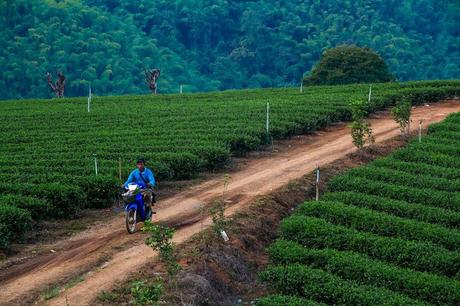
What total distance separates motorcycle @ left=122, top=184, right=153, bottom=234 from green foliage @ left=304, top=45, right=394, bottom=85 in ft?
142

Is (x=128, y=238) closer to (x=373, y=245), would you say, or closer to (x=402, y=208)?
(x=373, y=245)

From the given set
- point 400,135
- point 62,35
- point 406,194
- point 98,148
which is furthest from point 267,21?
point 406,194

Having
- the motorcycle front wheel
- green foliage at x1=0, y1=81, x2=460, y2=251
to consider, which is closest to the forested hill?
green foliage at x1=0, y1=81, x2=460, y2=251

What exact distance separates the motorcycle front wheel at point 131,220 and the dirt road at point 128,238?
0.70 ft

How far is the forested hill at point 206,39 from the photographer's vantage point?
7131 centimetres

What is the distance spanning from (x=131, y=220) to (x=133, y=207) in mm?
320

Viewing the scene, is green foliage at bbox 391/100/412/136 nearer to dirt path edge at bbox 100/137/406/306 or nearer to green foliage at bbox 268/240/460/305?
dirt path edge at bbox 100/137/406/306

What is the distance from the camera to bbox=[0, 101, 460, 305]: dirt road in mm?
14102

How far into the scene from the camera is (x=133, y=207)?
17578mm

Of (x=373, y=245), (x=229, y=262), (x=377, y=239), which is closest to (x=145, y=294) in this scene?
(x=229, y=262)

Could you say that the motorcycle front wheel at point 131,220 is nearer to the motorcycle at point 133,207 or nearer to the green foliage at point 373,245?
the motorcycle at point 133,207

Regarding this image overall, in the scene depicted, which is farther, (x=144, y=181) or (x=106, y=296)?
(x=144, y=181)

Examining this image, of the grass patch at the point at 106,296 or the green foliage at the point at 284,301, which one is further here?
the green foliage at the point at 284,301

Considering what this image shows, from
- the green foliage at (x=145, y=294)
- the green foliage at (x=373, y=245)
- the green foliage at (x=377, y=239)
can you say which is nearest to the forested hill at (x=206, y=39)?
the green foliage at (x=377, y=239)
